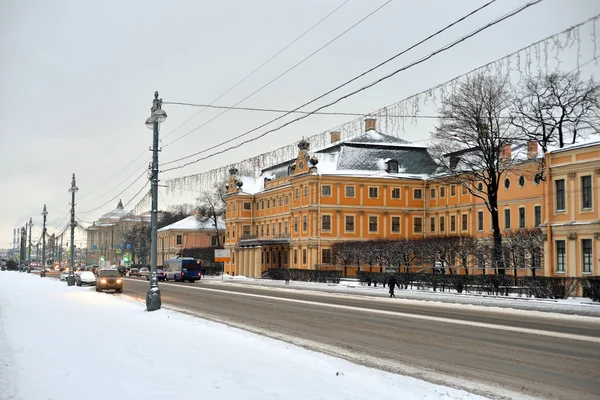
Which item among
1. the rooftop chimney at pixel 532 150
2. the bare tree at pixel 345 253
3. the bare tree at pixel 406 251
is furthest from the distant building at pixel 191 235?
the bare tree at pixel 406 251

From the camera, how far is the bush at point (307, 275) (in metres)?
60.1

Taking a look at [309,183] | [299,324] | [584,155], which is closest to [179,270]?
[309,183]

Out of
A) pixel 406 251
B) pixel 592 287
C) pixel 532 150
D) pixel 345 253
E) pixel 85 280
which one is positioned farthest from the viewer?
pixel 345 253

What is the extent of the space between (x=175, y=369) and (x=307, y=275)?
53.0 m

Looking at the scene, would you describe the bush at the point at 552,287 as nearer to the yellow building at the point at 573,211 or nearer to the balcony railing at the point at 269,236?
the yellow building at the point at 573,211

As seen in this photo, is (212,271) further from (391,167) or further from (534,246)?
(534,246)

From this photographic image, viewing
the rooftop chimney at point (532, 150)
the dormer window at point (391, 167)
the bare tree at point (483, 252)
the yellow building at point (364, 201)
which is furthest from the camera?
the dormer window at point (391, 167)

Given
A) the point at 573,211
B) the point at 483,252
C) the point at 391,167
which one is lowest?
the point at 483,252

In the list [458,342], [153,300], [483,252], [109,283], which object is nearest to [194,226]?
[109,283]

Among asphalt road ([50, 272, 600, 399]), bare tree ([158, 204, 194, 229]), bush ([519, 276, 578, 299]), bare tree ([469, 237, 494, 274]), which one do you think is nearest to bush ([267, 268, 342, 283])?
bare tree ([469, 237, 494, 274])

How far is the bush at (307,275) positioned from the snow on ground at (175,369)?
4145cm

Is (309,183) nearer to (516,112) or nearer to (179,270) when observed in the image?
(179,270)

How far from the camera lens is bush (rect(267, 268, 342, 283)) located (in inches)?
2365

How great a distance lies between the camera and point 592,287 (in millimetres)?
32562
